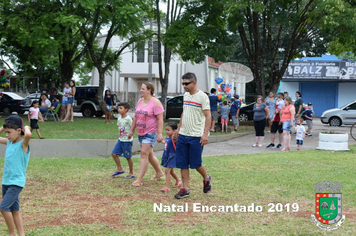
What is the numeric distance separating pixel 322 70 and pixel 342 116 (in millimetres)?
10209

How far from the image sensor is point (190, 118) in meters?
6.68

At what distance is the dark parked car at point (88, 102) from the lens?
2699 cm

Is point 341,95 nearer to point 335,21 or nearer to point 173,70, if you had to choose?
point 173,70

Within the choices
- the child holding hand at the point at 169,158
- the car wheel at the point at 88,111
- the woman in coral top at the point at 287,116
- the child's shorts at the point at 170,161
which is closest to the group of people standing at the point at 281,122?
the woman in coral top at the point at 287,116

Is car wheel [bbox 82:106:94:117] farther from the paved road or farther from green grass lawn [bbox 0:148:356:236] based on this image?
green grass lawn [bbox 0:148:356:236]

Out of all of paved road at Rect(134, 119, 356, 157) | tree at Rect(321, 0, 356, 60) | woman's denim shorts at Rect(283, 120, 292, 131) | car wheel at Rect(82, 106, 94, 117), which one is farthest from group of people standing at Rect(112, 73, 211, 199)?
car wheel at Rect(82, 106, 94, 117)

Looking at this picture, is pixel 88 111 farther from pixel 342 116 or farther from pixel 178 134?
pixel 178 134

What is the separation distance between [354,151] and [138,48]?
47.2 feet

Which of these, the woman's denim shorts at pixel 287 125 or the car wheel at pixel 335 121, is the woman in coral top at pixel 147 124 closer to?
the woman's denim shorts at pixel 287 125

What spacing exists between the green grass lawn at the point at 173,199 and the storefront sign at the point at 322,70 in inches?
1024

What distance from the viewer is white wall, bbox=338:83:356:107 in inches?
1404

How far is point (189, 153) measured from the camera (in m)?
6.63

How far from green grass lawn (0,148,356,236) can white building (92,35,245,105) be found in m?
30.5

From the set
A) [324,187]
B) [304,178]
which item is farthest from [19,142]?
[304,178]
